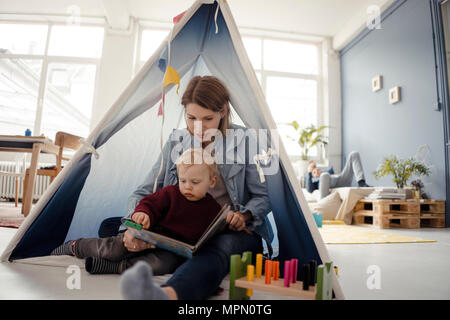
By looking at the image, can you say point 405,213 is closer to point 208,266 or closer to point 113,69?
point 208,266

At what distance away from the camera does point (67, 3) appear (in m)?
4.53

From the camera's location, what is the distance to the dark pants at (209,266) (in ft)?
2.14

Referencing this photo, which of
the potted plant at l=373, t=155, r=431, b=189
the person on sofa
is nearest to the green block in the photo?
the potted plant at l=373, t=155, r=431, b=189

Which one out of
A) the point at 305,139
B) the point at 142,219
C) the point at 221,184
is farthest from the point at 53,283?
the point at 305,139

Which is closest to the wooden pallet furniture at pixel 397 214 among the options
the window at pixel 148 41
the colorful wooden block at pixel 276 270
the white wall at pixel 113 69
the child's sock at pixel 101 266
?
the colorful wooden block at pixel 276 270

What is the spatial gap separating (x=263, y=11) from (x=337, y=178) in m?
2.65

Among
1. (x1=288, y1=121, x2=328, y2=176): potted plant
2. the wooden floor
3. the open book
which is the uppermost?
(x1=288, y1=121, x2=328, y2=176): potted plant

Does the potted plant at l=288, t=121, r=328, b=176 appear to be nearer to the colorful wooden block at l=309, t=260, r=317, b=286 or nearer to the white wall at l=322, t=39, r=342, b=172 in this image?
the white wall at l=322, t=39, r=342, b=172

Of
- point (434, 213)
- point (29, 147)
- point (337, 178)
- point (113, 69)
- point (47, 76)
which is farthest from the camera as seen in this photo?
point (47, 76)

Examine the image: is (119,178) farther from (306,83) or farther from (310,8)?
(306,83)

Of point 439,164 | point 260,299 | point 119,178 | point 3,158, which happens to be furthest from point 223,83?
point 3,158

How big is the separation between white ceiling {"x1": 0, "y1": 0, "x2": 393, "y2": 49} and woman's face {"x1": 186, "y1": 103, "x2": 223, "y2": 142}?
3682 millimetres

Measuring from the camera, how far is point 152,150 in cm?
148

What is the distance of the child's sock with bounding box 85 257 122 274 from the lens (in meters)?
0.95
